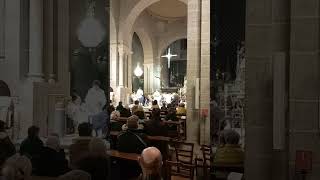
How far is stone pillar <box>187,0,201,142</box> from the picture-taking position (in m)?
12.3

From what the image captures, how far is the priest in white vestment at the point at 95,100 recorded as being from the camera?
7.06m

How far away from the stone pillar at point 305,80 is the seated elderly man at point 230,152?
66.7 inches

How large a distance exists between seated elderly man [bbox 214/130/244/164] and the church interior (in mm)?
14

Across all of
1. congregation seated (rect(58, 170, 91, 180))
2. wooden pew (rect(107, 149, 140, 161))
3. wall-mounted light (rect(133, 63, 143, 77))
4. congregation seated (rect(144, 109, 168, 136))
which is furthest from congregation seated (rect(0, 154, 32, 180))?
wall-mounted light (rect(133, 63, 143, 77))

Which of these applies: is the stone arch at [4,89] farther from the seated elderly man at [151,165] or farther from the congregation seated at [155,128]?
the seated elderly man at [151,165]

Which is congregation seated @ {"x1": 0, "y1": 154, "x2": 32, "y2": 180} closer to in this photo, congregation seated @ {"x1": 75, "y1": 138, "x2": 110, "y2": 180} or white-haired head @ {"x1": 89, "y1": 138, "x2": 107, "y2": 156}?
congregation seated @ {"x1": 75, "y1": 138, "x2": 110, "y2": 180}

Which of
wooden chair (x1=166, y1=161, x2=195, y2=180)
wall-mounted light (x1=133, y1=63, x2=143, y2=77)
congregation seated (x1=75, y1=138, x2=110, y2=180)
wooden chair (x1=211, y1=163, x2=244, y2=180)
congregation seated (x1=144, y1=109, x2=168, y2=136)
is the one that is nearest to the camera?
congregation seated (x1=75, y1=138, x2=110, y2=180)

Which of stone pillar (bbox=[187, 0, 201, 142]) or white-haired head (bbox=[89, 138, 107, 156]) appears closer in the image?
white-haired head (bbox=[89, 138, 107, 156])

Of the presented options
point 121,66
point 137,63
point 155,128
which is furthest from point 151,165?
point 137,63

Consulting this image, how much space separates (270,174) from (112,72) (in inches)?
660

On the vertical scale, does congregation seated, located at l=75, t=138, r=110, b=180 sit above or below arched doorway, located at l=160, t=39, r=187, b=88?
below

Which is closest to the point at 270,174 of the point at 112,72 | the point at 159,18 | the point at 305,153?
Answer: the point at 305,153

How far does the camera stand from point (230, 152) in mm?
5438

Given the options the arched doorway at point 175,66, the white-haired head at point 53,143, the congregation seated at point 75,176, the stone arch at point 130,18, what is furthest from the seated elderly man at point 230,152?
the arched doorway at point 175,66
